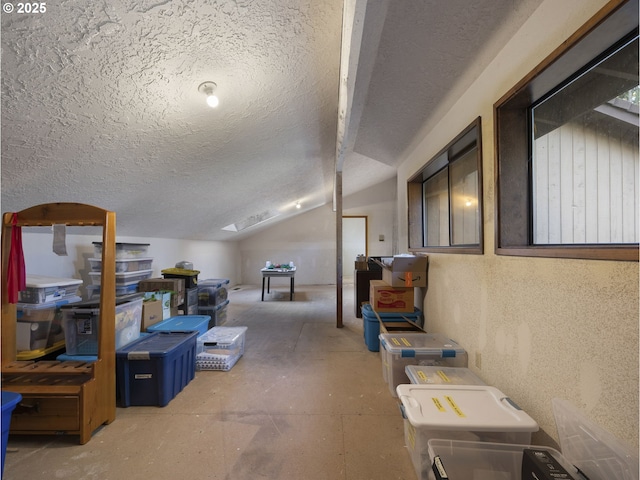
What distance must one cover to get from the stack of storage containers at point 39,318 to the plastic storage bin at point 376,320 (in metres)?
2.61

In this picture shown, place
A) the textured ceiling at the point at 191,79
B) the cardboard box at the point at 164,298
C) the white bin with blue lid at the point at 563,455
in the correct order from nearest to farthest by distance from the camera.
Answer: the white bin with blue lid at the point at 563,455, the textured ceiling at the point at 191,79, the cardboard box at the point at 164,298

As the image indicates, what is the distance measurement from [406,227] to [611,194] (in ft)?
7.94

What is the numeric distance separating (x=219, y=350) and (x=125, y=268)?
153 centimetres

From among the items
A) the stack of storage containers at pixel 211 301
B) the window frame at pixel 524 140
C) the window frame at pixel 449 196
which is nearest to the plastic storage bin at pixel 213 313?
the stack of storage containers at pixel 211 301

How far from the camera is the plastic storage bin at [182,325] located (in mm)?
2172

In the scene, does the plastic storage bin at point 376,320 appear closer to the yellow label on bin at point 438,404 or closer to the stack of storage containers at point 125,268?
the yellow label on bin at point 438,404

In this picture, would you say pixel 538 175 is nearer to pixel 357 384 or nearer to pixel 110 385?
pixel 357 384

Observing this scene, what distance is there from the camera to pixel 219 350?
90.4 inches

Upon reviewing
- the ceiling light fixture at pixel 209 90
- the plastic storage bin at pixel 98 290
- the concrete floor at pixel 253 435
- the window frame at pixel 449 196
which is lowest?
the concrete floor at pixel 253 435

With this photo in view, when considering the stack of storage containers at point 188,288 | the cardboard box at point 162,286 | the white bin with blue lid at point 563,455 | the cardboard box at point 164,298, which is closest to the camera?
the white bin with blue lid at point 563,455

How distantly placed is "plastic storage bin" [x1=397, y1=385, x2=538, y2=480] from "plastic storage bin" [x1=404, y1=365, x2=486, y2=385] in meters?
0.17

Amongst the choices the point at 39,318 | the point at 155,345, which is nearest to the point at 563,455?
the point at 155,345

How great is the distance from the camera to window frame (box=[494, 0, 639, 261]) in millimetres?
961

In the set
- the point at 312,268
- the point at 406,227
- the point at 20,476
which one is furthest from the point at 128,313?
the point at 312,268
